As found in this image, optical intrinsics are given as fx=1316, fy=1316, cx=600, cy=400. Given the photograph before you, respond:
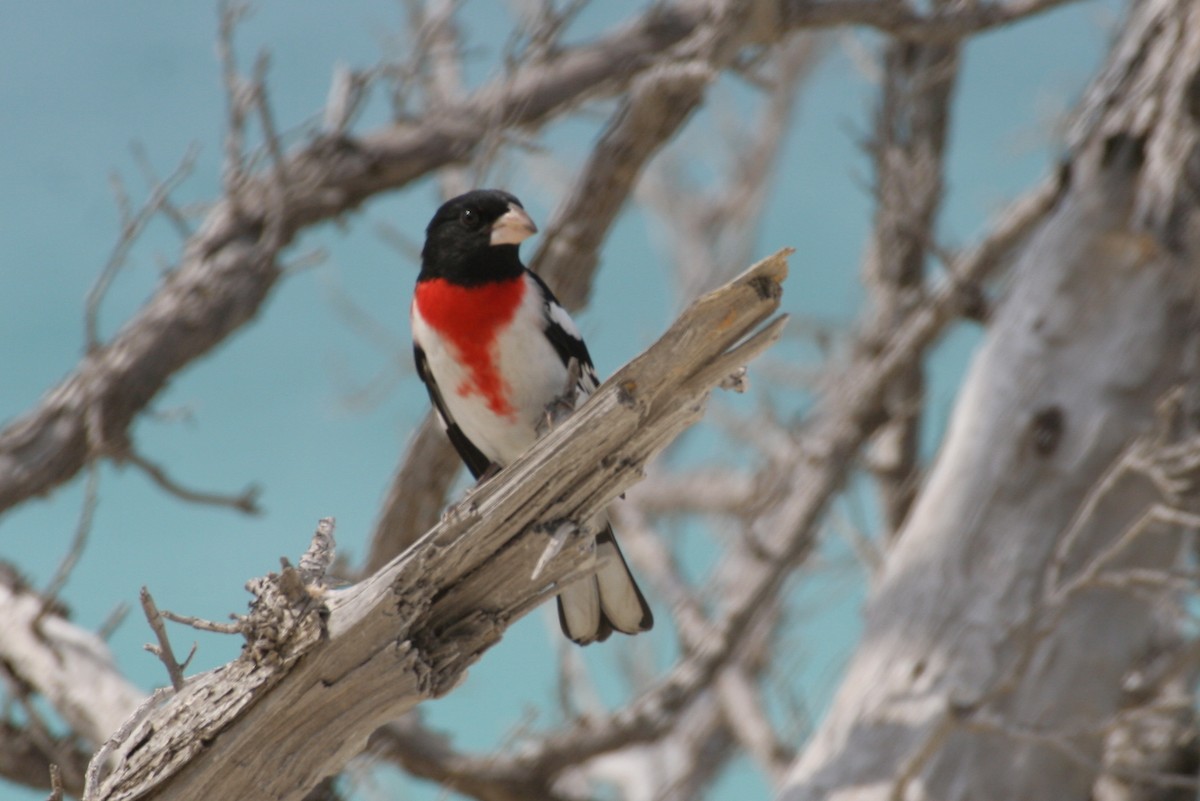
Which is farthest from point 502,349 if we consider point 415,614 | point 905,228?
point 905,228

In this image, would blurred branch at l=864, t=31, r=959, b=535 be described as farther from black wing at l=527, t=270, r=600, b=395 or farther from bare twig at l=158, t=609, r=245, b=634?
bare twig at l=158, t=609, r=245, b=634

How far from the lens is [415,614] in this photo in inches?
104

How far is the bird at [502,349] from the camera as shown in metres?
3.53

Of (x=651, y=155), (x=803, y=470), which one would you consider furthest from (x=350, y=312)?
(x=651, y=155)

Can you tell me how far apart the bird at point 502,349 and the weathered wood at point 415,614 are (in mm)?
799

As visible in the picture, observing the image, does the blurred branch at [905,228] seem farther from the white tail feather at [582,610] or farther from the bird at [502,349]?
the white tail feather at [582,610]

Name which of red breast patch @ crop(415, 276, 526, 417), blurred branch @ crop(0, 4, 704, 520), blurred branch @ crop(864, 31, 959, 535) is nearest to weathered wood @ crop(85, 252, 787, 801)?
red breast patch @ crop(415, 276, 526, 417)

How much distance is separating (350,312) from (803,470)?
3.89m

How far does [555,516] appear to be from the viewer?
8.73ft

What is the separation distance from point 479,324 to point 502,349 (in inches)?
4.0

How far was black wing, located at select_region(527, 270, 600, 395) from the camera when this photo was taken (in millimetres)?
3619

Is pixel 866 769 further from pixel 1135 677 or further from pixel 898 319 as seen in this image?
pixel 898 319

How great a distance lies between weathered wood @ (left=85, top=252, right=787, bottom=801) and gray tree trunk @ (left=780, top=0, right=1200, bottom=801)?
2081 mm

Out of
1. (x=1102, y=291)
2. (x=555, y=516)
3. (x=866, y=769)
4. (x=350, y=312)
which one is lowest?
(x=866, y=769)
